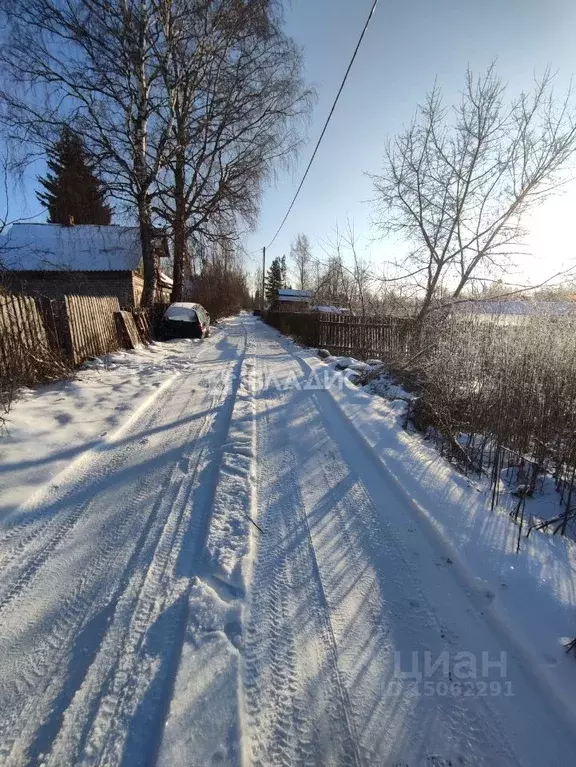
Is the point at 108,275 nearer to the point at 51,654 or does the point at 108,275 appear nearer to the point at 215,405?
the point at 215,405

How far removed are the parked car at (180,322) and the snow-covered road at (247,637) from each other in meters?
10.8

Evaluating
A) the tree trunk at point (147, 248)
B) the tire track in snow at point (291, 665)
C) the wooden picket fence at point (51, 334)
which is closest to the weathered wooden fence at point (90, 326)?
the wooden picket fence at point (51, 334)

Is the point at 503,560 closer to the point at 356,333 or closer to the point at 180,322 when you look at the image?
the point at 356,333

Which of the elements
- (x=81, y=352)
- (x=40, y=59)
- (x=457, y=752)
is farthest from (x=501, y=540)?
(x=40, y=59)

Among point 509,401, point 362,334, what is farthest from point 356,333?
point 509,401

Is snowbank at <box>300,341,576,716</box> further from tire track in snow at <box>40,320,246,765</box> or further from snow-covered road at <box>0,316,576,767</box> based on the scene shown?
tire track in snow at <box>40,320,246,765</box>

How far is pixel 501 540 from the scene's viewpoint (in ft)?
7.82

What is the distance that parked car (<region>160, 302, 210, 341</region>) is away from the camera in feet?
43.2

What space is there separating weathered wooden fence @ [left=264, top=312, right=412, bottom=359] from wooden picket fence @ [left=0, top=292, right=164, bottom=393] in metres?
7.01

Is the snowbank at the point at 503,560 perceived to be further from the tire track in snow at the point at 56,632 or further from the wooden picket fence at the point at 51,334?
the wooden picket fence at the point at 51,334

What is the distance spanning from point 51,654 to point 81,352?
690 centimetres

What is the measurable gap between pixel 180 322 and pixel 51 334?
6.94 metres

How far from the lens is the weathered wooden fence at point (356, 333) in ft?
36.6

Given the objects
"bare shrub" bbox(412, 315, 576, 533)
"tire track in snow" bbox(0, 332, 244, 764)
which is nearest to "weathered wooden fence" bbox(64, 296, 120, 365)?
"tire track in snow" bbox(0, 332, 244, 764)
